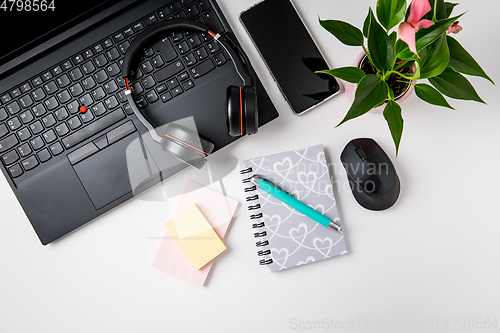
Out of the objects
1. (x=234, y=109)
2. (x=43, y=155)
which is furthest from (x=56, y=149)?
(x=234, y=109)

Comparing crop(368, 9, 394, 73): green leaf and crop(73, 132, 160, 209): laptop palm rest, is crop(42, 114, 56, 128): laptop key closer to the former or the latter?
crop(73, 132, 160, 209): laptop palm rest

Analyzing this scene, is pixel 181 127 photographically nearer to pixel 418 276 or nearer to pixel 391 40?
pixel 391 40

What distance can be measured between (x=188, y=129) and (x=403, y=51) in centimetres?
37

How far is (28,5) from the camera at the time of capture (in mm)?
603

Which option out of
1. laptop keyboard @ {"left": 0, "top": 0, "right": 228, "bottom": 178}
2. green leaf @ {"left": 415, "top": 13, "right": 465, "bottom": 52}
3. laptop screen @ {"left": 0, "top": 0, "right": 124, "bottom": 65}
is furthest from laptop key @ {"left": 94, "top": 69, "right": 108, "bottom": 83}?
green leaf @ {"left": 415, "top": 13, "right": 465, "bottom": 52}

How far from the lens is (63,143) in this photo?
0.65 metres

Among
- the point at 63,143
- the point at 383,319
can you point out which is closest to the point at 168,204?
the point at 63,143

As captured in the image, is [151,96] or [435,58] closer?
[435,58]

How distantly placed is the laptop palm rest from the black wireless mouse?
0.39m

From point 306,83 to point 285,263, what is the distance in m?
0.36

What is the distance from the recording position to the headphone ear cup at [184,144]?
0.59m

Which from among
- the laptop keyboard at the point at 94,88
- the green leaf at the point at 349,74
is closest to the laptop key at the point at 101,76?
the laptop keyboard at the point at 94,88

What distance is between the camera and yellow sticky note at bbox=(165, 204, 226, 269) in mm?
664

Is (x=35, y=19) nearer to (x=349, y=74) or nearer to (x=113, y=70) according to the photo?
(x=113, y=70)
